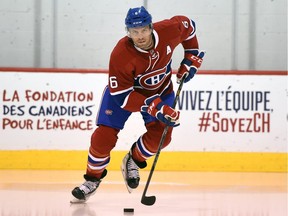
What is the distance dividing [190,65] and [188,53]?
14cm

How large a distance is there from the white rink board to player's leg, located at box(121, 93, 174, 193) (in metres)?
2.39

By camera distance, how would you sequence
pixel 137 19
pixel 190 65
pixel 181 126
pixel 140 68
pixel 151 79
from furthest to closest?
pixel 181 126, pixel 190 65, pixel 151 79, pixel 140 68, pixel 137 19

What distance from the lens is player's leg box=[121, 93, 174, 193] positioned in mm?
5055

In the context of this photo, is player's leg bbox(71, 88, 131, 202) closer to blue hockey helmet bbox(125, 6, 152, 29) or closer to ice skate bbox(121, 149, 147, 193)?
ice skate bbox(121, 149, 147, 193)

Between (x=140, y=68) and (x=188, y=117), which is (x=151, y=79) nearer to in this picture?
(x=140, y=68)

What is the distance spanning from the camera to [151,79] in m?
4.95

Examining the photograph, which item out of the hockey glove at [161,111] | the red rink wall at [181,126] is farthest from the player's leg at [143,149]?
the red rink wall at [181,126]

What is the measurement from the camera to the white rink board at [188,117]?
758 cm

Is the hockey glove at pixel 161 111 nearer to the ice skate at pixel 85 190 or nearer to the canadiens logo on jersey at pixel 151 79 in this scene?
the canadiens logo on jersey at pixel 151 79

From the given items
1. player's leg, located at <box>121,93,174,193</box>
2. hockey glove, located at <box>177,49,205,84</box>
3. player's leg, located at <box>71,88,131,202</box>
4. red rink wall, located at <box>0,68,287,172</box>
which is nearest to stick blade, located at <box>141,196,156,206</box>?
player's leg, located at <box>121,93,174,193</box>

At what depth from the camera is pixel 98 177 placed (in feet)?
17.0

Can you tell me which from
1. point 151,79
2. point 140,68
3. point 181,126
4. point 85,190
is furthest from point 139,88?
point 181,126

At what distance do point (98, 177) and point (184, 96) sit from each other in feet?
8.45

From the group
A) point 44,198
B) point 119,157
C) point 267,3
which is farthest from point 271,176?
point 44,198
